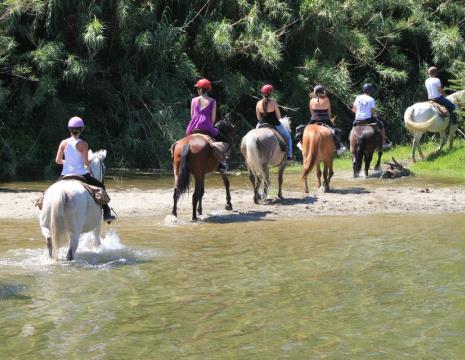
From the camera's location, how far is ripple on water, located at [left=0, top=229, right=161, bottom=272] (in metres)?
10.0

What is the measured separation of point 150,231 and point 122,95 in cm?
1013

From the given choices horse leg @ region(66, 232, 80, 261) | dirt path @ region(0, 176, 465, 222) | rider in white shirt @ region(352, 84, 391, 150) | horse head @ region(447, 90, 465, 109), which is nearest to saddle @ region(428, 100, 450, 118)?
horse head @ region(447, 90, 465, 109)

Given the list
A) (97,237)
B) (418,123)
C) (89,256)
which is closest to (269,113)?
(97,237)

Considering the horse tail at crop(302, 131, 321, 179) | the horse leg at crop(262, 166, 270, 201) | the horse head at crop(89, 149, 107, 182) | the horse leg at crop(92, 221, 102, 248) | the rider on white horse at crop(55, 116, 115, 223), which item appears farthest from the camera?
the horse tail at crop(302, 131, 321, 179)

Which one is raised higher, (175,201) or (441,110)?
(441,110)

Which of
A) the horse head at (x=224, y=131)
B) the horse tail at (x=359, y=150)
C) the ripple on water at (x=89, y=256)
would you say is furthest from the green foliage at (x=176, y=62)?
the ripple on water at (x=89, y=256)

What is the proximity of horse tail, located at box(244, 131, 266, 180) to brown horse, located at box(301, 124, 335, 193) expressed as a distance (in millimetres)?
1411

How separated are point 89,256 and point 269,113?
6000 millimetres

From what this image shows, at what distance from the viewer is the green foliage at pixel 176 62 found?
20547 millimetres

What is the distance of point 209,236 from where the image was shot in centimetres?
1236

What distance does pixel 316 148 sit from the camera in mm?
16062

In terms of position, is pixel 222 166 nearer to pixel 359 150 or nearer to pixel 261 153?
pixel 261 153

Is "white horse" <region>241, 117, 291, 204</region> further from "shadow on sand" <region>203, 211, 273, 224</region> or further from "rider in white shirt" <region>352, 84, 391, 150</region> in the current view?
"rider in white shirt" <region>352, 84, 391, 150</region>

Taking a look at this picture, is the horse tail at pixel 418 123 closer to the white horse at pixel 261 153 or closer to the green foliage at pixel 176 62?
the green foliage at pixel 176 62
